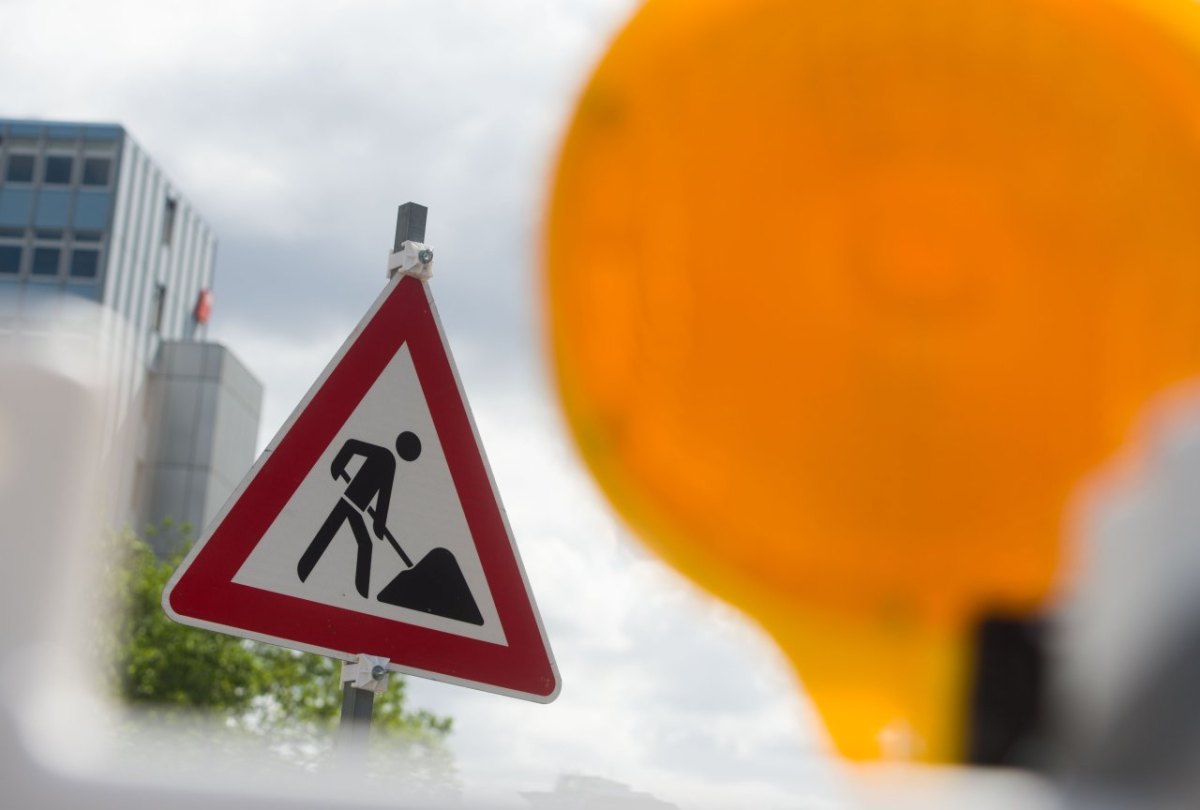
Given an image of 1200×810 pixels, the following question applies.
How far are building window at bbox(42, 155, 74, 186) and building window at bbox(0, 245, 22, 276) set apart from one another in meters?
1.86

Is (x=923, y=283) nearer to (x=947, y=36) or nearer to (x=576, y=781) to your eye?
(x=947, y=36)

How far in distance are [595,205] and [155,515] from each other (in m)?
30.3

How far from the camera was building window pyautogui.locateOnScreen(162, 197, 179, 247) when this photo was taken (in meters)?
37.0

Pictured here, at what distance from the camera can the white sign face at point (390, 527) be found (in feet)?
7.13

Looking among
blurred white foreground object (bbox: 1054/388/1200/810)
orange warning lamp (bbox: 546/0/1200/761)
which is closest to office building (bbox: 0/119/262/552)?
orange warning lamp (bbox: 546/0/1200/761)

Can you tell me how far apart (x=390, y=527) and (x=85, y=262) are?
111 feet

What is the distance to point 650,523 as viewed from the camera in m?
0.64

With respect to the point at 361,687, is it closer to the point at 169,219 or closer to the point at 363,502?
the point at 363,502

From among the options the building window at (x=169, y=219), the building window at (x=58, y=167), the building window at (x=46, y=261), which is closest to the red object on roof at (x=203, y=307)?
the building window at (x=169, y=219)

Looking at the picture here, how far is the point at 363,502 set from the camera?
87.9 inches

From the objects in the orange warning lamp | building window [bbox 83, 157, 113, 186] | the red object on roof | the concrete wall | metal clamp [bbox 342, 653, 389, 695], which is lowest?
metal clamp [bbox 342, 653, 389, 695]

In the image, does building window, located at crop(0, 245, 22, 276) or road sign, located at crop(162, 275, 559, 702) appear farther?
building window, located at crop(0, 245, 22, 276)

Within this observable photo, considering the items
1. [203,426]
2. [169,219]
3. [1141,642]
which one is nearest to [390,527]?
[1141,642]

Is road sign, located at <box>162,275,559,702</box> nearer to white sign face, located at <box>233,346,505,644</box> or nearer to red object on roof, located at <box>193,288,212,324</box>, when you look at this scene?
white sign face, located at <box>233,346,505,644</box>
